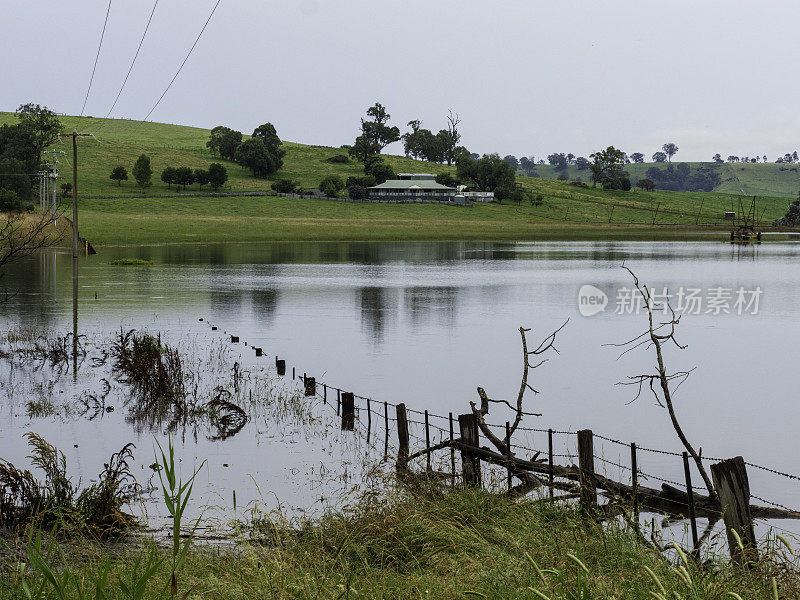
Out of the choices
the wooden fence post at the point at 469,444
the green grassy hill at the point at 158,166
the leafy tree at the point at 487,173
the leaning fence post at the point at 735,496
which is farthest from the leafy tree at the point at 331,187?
the leaning fence post at the point at 735,496

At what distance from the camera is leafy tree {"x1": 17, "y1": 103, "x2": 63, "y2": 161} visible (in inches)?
5930

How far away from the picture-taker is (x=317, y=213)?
13400 centimetres

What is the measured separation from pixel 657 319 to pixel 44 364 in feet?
82.1

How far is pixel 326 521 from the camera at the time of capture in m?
11.7

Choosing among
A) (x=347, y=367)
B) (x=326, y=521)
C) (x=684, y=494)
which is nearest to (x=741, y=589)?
(x=684, y=494)

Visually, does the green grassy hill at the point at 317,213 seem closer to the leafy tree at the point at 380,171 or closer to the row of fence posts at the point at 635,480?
the leafy tree at the point at 380,171

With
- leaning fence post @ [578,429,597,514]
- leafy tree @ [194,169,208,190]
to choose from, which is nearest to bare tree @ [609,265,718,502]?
leaning fence post @ [578,429,597,514]

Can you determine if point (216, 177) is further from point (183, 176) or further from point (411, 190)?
point (411, 190)

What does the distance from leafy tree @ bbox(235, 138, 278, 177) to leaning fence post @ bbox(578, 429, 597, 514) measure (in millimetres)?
166501

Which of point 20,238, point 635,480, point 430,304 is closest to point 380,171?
point 430,304

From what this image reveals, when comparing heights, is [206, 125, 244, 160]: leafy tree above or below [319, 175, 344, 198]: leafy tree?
above

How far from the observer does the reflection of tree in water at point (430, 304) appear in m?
39.5

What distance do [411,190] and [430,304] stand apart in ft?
406
